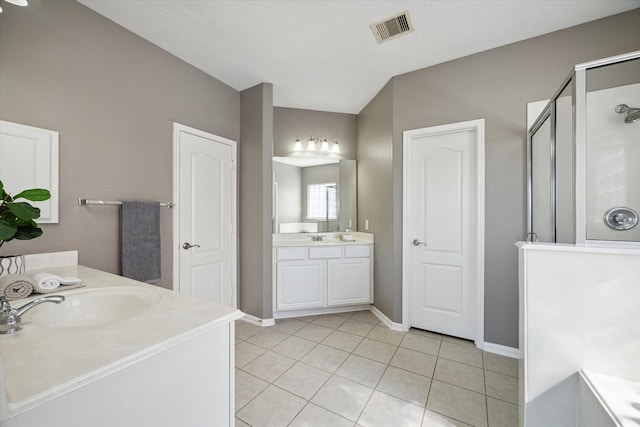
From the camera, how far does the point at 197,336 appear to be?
823mm

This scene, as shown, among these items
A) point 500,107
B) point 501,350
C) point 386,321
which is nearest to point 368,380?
point 386,321

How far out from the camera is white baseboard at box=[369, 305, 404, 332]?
2.69 metres

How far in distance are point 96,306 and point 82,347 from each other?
648 millimetres

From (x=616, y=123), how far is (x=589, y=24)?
36.0 inches

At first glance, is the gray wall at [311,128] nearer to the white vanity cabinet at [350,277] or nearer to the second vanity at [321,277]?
the second vanity at [321,277]

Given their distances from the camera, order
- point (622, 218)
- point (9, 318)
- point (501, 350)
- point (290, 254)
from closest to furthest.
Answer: point (9, 318) < point (622, 218) < point (501, 350) < point (290, 254)

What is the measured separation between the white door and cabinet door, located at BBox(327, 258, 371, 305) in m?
1.11

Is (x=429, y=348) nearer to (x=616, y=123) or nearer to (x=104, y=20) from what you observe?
(x=616, y=123)

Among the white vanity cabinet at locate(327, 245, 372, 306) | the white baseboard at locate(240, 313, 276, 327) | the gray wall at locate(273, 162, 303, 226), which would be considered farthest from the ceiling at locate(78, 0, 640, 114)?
the white baseboard at locate(240, 313, 276, 327)

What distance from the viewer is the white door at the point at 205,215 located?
2.38 meters

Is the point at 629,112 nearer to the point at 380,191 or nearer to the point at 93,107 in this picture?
the point at 380,191

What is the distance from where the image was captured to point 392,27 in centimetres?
201

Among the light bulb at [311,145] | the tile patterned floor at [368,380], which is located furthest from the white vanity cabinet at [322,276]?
the light bulb at [311,145]

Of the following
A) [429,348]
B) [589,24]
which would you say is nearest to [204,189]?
[429,348]
